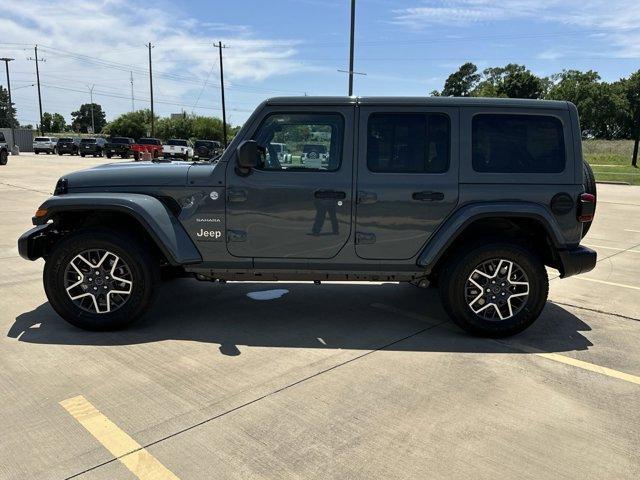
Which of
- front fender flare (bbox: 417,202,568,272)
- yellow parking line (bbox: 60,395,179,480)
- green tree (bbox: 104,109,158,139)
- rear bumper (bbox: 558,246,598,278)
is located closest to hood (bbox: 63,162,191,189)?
yellow parking line (bbox: 60,395,179,480)

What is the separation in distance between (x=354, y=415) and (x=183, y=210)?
219cm

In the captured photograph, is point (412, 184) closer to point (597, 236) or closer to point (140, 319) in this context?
point (140, 319)

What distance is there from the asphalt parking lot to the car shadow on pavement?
2cm

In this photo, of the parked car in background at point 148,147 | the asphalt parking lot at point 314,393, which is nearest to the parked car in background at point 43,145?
the parked car in background at point 148,147

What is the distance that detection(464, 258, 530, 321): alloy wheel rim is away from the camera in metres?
4.29

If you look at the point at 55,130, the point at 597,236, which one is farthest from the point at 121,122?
the point at 597,236

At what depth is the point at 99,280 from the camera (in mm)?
4246

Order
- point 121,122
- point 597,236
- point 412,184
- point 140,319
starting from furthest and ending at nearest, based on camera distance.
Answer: point 121,122
point 597,236
point 140,319
point 412,184

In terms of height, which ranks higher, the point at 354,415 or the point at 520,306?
the point at 520,306

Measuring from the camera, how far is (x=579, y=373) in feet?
12.2

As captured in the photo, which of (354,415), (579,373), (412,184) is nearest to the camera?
(354,415)

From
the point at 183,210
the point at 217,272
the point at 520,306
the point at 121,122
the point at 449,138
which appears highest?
the point at 121,122

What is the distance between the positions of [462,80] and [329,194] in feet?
398

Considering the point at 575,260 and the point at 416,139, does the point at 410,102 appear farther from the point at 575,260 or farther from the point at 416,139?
the point at 575,260
